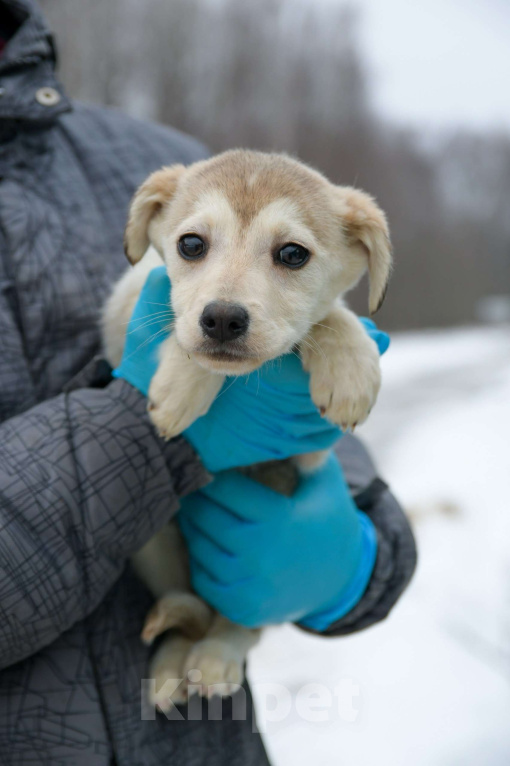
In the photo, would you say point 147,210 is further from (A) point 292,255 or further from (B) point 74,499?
(B) point 74,499

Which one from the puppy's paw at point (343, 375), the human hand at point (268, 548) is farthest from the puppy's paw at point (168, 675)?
the puppy's paw at point (343, 375)

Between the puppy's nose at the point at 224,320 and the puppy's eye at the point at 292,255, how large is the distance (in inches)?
11.8

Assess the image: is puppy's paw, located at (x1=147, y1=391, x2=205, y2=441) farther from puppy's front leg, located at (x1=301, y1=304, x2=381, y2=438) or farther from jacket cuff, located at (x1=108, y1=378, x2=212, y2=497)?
puppy's front leg, located at (x1=301, y1=304, x2=381, y2=438)

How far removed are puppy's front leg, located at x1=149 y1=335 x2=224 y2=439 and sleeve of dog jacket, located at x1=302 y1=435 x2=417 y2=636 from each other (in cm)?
88

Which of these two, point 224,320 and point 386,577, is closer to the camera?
point 224,320

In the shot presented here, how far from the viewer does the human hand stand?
1.88 metres

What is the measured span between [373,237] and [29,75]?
1.13 metres

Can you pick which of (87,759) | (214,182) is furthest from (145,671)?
(214,182)

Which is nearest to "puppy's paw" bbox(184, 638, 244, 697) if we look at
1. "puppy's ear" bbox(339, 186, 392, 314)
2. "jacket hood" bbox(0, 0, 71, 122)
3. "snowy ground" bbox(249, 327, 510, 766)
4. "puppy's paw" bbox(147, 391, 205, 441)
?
"puppy's paw" bbox(147, 391, 205, 441)

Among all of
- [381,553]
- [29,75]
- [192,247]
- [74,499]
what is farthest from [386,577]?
[29,75]

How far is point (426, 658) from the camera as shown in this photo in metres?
3.44

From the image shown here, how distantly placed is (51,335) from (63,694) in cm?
93

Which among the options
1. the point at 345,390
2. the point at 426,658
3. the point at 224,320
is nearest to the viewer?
the point at 224,320

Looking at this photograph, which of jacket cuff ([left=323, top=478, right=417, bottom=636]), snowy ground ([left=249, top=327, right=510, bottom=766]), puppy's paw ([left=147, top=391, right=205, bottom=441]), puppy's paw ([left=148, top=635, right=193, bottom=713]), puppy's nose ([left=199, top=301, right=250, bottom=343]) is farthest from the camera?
snowy ground ([left=249, top=327, right=510, bottom=766])
